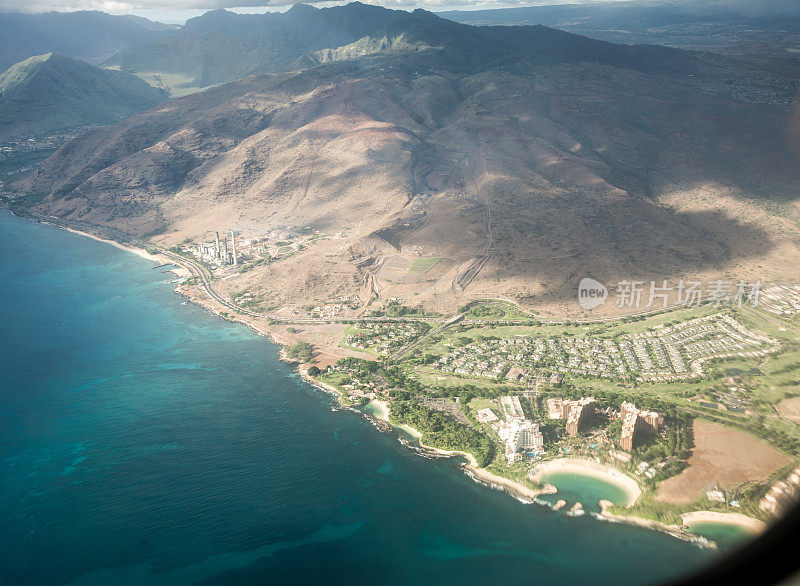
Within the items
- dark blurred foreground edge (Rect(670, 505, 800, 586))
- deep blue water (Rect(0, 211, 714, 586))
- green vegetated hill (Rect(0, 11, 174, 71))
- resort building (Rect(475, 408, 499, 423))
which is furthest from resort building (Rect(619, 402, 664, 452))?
green vegetated hill (Rect(0, 11, 174, 71))

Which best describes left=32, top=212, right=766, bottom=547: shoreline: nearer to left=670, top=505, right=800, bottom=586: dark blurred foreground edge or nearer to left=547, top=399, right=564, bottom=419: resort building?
left=547, top=399, right=564, bottom=419: resort building

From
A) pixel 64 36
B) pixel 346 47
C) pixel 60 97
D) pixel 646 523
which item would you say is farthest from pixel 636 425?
pixel 64 36

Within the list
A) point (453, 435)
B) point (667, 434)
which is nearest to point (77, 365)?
point (453, 435)

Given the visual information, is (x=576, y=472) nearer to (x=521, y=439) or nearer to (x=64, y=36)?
(x=521, y=439)

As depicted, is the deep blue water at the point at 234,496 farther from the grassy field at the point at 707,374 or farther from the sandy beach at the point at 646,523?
the grassy field at the point at 707,374

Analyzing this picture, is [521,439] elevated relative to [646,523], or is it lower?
elevated

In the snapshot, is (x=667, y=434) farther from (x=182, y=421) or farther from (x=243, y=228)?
(x=243, y=228)
